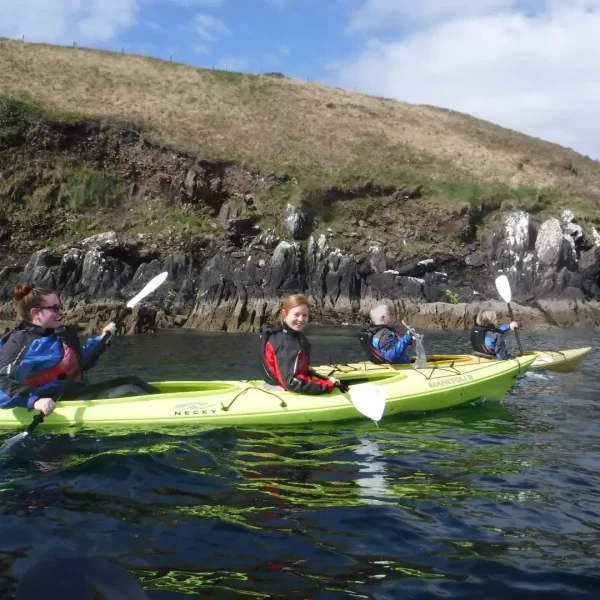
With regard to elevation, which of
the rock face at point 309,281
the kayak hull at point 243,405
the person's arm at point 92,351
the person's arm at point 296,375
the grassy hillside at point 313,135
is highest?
the grassy hillside at point 313,135

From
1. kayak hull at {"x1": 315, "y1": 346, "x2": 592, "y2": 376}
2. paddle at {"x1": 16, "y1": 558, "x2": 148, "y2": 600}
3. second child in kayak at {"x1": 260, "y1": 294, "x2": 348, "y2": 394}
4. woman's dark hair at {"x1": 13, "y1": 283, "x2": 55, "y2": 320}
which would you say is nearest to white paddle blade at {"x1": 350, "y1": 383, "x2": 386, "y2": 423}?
second child in kayak at {"x1": 260, "y1": 294, "x2": 348, "y2": 394}

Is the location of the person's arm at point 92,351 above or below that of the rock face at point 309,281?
below

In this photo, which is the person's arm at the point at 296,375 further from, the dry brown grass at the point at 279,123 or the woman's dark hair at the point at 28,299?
the dry brown grass at the point at 279,123

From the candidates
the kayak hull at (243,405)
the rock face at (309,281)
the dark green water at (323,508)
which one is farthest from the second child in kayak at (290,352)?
the rock face at (309,281)

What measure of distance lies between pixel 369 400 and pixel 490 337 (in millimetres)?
4459

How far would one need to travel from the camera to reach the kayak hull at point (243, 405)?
656 cm

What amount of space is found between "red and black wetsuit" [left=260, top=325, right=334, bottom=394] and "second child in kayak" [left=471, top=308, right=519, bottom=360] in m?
4.37

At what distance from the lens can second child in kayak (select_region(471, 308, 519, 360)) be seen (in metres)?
10.4

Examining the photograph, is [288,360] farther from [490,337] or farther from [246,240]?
[246,240]

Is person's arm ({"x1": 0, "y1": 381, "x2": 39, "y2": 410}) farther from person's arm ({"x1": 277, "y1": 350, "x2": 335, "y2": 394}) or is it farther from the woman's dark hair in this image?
person's arm ({"x1": 277, "y1": 350, "x2": 335, "y2": 394})

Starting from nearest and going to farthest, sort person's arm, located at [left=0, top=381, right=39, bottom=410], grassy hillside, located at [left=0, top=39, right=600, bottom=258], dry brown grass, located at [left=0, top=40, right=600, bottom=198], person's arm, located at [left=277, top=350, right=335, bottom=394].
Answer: person's arm, located at [left=0, top=381, right=39, bottom=410] < person's arm, located at [left=277, top=350, right=335, bottom=394] < grassy hillside, located at [left=0, top=39, right=600, bottom=258] < dry brown grass, located at [left=0, top=40, right=600, bottom=198]

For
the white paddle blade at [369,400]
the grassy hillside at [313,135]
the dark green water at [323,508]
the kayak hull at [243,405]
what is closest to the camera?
the dark green water at [323,508]

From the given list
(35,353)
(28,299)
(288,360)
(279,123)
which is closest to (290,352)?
(288,360)

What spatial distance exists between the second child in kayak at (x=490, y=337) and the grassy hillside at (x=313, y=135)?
19017 mm
